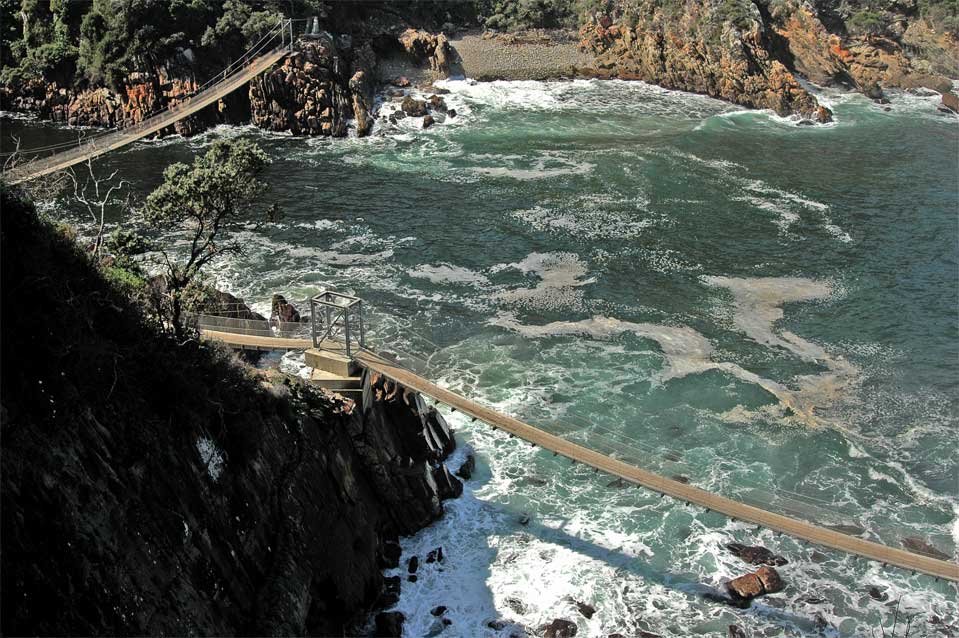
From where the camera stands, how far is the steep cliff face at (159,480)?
15.1m

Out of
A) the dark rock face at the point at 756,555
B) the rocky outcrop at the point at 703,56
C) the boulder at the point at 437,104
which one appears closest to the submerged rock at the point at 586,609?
the dark rock face at the point at 756,555

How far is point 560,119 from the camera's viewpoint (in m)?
62.2

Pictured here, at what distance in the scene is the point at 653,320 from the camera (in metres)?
37.0

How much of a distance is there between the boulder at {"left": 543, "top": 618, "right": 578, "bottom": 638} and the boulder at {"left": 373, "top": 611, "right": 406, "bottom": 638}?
346 cm

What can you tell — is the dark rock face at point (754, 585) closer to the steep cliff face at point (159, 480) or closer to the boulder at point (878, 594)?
the boulder at point (878, 594)

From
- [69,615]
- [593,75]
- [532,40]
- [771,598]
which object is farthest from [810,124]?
[69,615]

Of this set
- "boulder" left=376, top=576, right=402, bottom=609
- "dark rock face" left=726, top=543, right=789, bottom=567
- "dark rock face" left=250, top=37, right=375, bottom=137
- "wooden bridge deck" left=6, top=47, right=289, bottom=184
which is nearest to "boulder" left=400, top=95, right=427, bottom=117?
"dark rock face" left=250, top=37, right=375, bottom=137

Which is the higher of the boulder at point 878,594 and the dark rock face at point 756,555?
the dark rock face at point 756,555

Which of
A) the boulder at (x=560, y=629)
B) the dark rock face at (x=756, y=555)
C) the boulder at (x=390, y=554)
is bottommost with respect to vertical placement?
the boulder at (x=560, y=629)

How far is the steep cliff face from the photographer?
1510cm

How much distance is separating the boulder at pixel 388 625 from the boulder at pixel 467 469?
6.10 meters

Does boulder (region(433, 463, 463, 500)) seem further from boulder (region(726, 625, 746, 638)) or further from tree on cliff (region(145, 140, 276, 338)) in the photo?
tree on cliff (region(145, 140, 276, 338))

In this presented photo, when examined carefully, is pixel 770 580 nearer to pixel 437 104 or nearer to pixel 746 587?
pixel 746 587

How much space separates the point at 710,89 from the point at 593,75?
341 inches
